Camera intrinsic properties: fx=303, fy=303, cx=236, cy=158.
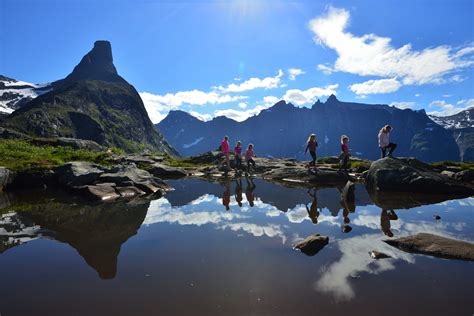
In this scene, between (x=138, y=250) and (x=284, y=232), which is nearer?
(x=138, y=250)

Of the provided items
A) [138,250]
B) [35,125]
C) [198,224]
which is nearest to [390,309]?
[138,250]

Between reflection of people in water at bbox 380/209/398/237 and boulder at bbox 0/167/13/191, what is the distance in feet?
72.7

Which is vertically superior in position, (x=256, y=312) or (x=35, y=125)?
(x=35, y=125)

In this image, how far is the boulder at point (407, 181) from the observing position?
18078mm

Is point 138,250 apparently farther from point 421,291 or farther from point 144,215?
point 421,291

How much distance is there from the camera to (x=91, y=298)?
227 inches

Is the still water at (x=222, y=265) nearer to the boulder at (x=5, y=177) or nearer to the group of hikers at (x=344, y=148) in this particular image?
the boulder at (x=5, y=177)

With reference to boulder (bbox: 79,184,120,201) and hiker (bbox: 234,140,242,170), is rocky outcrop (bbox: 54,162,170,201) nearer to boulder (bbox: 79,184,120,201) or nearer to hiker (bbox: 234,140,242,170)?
boulder (bbox: 79,184,120,201)

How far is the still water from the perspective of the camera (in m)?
5.57

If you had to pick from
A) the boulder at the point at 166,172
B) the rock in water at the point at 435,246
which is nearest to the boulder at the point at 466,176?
the rock in water at the point at 435,246

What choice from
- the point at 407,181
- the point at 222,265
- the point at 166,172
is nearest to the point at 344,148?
the point at 407,181

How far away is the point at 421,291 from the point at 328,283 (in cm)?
175

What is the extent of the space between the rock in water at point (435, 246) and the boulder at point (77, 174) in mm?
16832

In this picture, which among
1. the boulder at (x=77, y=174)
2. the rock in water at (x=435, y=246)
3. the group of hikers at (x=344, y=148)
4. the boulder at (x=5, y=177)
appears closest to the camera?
the rock in water at (x=435, y=246)
